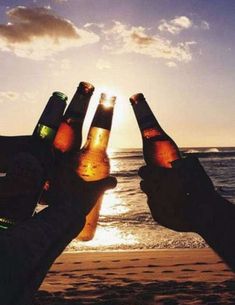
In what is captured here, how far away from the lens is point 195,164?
1.66m

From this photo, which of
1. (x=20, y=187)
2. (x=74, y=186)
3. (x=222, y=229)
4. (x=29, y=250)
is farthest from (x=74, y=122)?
(x=29, y=250)

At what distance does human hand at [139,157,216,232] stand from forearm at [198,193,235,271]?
19 millimetres

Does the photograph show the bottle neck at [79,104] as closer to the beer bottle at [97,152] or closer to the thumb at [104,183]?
the beer bottle at [97,152]

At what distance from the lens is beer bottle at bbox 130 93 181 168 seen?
2.29m

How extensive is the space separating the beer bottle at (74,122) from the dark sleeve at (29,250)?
1.12 metres

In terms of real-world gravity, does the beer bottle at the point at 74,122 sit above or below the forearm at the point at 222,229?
above

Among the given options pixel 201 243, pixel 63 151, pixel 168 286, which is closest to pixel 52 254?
pixel 63 151

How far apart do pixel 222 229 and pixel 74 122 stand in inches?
49.7

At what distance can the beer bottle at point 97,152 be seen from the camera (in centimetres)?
241

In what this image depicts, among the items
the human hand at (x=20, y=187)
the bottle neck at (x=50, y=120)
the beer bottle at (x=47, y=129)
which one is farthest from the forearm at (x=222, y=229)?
the bottle neck at (x=50, y=120)

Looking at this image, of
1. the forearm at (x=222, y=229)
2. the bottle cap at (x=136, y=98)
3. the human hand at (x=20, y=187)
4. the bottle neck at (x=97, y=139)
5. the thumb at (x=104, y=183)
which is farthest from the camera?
the bottle neck at (x=97, y=139)

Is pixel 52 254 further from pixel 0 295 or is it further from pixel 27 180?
pixel 27 180

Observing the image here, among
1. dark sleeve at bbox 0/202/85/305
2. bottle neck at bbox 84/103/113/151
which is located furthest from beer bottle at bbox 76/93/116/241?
dark sleeve at bbox 0/202/85/305

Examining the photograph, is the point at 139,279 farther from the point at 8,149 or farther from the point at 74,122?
the point at 8,149
